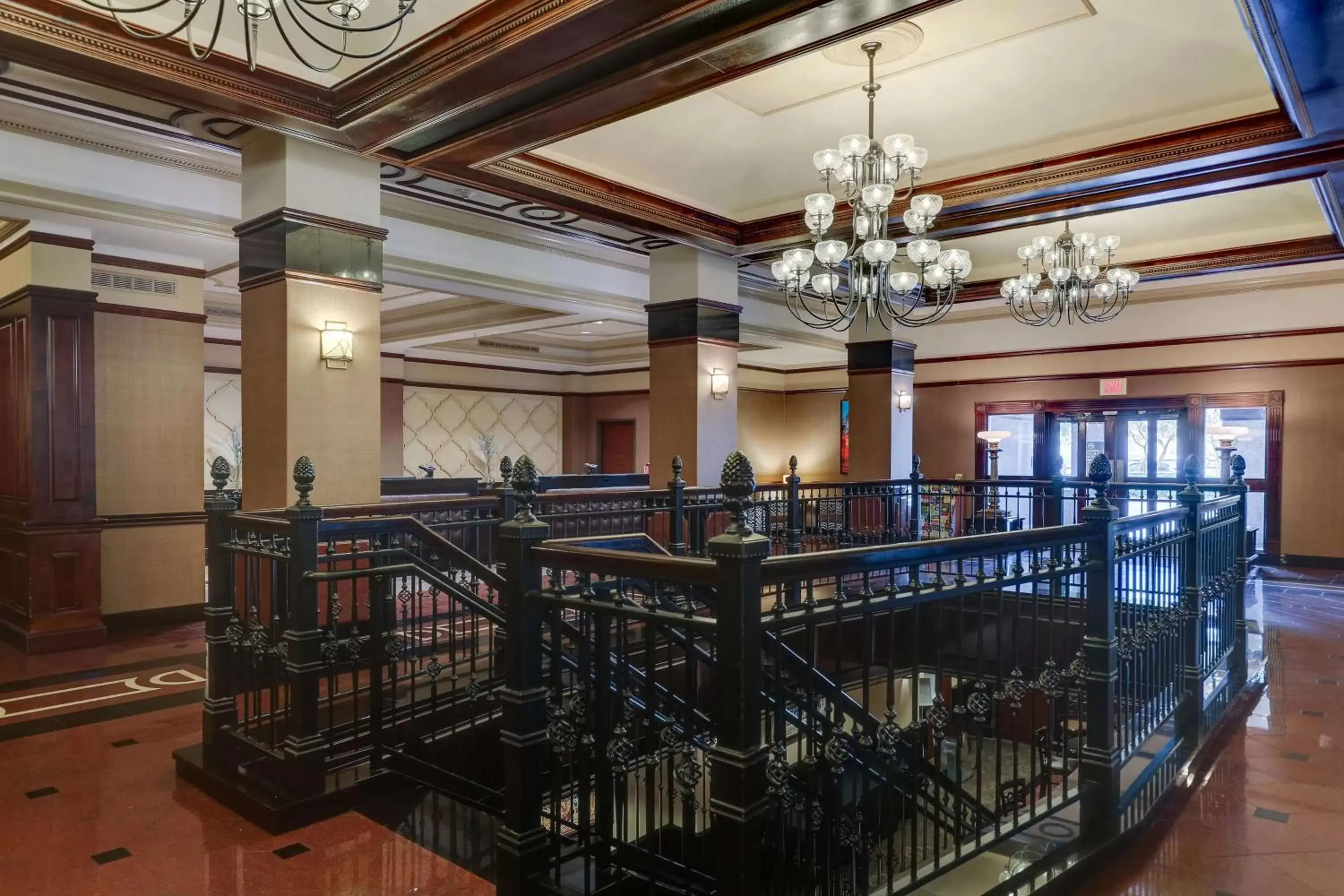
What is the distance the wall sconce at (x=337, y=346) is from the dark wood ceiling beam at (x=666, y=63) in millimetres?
1287

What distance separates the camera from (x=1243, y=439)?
10.8 meters

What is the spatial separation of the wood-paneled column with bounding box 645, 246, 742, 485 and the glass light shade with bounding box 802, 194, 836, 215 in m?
2.88

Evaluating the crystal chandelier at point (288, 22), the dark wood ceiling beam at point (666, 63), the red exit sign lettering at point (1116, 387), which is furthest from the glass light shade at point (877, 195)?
the red exit sign lettering at point (1116, 387)

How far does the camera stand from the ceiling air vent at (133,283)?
6.75m

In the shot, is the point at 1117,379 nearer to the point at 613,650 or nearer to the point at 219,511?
the point at 613,650

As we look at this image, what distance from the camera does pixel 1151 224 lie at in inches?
329

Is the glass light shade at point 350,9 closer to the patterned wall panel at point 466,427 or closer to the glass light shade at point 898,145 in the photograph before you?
the glass light shade at point 898,145

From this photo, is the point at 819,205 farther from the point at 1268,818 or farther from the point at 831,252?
the point at 1268,818

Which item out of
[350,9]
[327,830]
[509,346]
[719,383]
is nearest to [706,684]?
[327,830]

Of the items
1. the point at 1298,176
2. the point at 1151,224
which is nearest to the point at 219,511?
the point at 1298,176

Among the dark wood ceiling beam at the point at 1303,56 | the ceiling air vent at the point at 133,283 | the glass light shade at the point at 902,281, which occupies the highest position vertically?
the dark wood ceiling beam at the point at 1303,56

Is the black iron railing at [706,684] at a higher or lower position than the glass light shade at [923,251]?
lower

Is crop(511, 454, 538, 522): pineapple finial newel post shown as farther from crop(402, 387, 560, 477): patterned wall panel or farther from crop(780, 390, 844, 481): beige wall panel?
crop(780, 390, 844, 481): beige wall panel

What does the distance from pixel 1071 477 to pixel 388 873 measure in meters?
11.5
